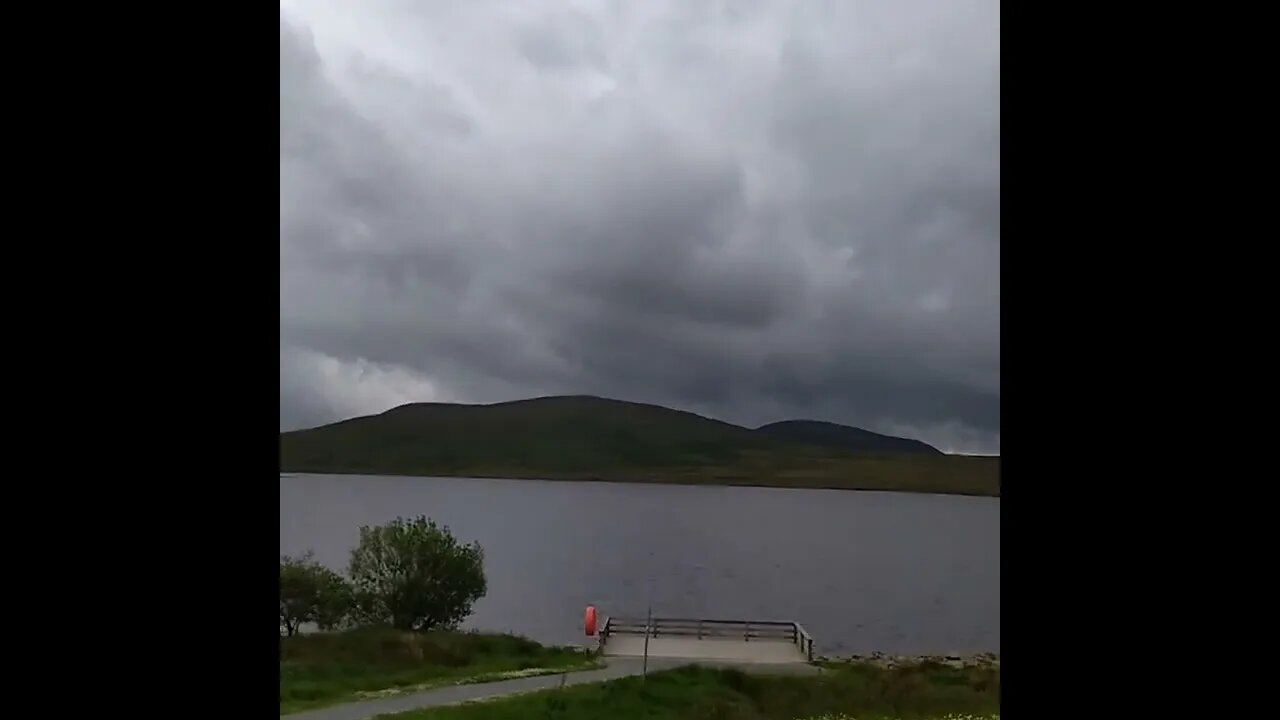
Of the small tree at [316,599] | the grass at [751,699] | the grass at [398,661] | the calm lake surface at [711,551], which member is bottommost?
the calm lake surface at [711,551]

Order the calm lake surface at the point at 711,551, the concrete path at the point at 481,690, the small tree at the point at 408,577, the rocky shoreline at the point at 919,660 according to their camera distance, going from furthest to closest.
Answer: the calm lake surface at the point at 711,551 → the rocky shoreline at the point at 919,660 → the small tree at the point at 408,577 → the concrete path at the point at 481,690

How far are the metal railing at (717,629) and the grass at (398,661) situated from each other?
9.95 feet

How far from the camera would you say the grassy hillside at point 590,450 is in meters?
68.1

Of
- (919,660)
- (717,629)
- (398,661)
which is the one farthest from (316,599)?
(919,660)

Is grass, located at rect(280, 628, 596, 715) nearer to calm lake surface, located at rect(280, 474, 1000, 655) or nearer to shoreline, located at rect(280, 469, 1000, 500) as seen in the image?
calm lake surface, located at rect(280, 474, 1000, 655)

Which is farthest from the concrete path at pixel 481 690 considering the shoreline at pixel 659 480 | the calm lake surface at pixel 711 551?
the shoreline at pixel 659 480

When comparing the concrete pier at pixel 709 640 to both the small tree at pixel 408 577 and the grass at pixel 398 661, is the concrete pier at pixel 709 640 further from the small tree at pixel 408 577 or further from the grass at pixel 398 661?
the small tree at pixel 408 577

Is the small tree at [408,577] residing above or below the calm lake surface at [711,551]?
above

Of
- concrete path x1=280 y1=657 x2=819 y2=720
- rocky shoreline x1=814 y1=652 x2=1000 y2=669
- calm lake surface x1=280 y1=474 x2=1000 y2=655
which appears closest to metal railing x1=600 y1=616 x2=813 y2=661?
calm lake surface x1=280 y1=474 x2=1000 y2=655

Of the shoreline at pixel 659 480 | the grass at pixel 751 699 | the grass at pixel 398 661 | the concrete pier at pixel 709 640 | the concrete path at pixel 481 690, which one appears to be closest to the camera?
the concrete path at pixel 481 690
